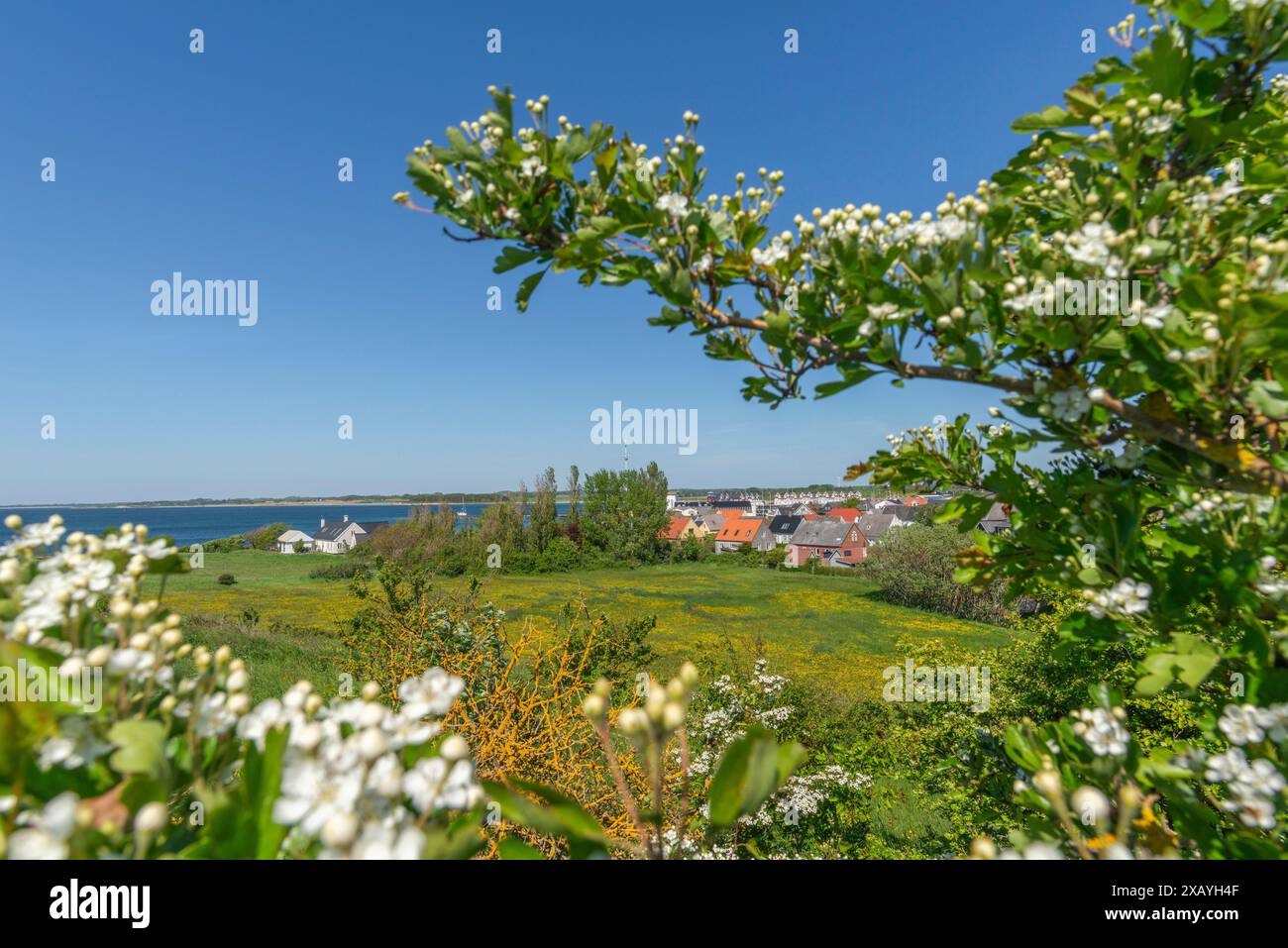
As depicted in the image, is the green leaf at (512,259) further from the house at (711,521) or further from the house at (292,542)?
the house at (292,542)

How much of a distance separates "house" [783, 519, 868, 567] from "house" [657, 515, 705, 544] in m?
14.4

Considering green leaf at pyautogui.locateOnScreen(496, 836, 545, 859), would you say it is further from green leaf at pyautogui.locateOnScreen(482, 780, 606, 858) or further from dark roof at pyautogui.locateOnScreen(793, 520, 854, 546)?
dark roof at pyautogui.locateOnScreen(793, 520, 854, 546)

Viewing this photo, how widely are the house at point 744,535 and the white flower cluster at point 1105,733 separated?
7200 cm

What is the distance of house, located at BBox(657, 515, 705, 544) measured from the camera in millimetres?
65438

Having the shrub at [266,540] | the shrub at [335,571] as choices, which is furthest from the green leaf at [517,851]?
the shrub at [266,540]

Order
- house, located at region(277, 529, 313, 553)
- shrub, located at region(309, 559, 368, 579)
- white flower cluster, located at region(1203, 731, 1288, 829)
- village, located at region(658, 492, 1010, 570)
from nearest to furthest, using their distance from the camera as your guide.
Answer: white flower cluster, located at region(1203, 731, 1288, 829) → shrub, located at region(309, 559, 368, 579) → village, located at region(658, 492, 1010, 570) → house, located at region(277, 529, 313, 553)

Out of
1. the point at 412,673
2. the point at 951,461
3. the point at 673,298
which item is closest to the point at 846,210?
the point at 673,298

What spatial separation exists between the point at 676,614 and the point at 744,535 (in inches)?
1605

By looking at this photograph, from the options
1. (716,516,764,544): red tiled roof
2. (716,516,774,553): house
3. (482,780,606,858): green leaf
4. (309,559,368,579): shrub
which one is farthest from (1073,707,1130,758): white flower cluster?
(716,516,764,544): red tiled roof

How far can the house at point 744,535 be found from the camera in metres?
73.4

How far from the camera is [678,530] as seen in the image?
241 feet

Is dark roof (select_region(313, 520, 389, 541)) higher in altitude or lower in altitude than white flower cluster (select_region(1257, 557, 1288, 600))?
lower
